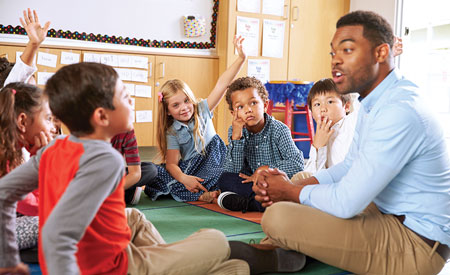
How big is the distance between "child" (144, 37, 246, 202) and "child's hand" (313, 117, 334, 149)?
23.5 inches

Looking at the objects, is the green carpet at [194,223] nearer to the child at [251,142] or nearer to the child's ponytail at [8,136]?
the child at [251,142]

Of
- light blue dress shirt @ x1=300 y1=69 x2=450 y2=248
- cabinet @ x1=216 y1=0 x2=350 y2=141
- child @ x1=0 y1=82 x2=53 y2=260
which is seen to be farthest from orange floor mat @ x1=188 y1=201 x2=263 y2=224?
cabinet @ x1=216 y1=0 x2=350 y2=141

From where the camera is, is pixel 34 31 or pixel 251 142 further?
pixel 251 142

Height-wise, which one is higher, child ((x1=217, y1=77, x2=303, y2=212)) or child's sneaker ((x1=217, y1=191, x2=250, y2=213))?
child ((x1=217, y1=77, x2=303, y2=212))

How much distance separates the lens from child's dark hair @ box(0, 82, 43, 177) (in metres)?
1.37

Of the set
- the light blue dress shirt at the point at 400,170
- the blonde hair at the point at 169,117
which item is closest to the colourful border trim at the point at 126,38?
the blonde hair at the point at 169,117

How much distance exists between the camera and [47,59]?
380cm

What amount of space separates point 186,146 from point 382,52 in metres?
1.49

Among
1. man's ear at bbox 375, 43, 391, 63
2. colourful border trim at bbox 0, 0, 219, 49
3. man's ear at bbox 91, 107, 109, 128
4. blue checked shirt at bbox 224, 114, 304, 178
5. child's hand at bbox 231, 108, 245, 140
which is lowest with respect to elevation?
blue checked shirt at bbox 224, 114, 304, 178

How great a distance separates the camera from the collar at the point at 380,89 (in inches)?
52.6

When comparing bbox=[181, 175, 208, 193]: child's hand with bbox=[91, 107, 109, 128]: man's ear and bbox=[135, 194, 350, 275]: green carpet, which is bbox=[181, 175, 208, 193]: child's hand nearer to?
bbox=[135, 194, 350, 275]: green carpet

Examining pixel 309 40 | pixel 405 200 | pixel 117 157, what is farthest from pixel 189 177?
pixel 309 40

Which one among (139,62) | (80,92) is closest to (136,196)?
(80,92)

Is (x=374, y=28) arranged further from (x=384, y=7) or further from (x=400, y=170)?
(x=384, y=7)
